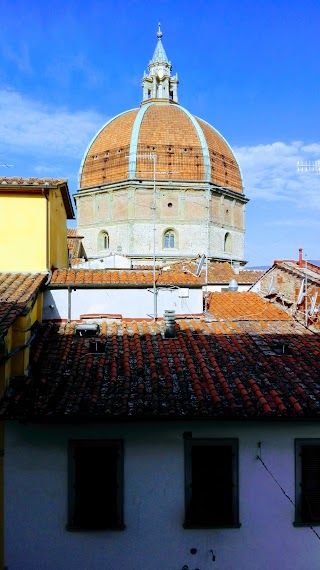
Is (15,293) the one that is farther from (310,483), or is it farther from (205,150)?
(205,150)

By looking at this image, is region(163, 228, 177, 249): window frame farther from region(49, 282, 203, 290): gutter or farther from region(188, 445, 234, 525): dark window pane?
region(188, 445, 234, 525): dark window pane

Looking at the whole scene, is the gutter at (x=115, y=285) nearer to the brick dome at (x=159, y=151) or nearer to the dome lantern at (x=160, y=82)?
the brick dome at (x=159, y=151)

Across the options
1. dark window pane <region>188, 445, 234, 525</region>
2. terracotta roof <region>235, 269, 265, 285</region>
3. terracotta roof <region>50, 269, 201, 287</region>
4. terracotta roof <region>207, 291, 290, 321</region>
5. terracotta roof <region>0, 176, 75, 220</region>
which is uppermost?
terracotta roof <region>0, 176, 75, 220</region>

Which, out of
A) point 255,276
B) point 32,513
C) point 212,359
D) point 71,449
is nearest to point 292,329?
point 212,359

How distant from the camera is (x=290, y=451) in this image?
7.95 meters

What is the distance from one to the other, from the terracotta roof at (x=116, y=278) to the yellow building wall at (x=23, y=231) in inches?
25.0

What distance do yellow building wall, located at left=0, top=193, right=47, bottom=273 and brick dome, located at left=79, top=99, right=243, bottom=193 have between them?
26548 millimetres

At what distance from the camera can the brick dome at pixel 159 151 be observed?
38.2m

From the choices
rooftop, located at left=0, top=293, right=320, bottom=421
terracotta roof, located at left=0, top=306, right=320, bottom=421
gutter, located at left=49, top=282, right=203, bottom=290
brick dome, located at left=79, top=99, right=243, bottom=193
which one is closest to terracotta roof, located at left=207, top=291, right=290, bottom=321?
gutter, located at left=49, top=282, right=203, bottom=290

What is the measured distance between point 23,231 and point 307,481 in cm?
775

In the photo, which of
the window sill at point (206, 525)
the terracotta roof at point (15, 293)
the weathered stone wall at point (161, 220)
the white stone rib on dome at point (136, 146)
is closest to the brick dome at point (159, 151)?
the white stone rib on dome at point (136, 146)

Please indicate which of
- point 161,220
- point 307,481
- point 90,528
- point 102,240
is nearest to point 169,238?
point 161,220

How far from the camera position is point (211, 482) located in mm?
7887

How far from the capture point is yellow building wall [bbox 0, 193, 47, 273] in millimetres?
11461
